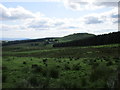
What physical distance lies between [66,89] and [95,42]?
11166cm

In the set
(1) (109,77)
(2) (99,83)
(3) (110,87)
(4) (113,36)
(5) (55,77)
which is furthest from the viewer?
(4) (113,36)

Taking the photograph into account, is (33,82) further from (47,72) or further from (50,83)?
(47,72)

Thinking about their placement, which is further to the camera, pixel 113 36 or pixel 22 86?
pixel 113 36

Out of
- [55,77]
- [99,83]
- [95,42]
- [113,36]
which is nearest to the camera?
[99,83]

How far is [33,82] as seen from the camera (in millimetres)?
16906

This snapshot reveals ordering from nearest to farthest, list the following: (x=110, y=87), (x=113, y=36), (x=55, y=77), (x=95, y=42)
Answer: (x=110, y=87) → (x=55, y=77) → (x=113, y=36) → (x=95, y=42)

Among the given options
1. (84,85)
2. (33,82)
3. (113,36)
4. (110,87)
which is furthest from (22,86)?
(113,36)

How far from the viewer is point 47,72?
21.5 metres

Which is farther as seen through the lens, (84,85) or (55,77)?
(55,77)

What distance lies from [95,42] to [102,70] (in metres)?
108

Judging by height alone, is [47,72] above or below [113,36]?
below

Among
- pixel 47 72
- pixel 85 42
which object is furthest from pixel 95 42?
pixel 47 72

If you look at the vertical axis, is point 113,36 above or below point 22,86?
above

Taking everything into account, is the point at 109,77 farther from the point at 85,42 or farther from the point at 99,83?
the point at 85,42
